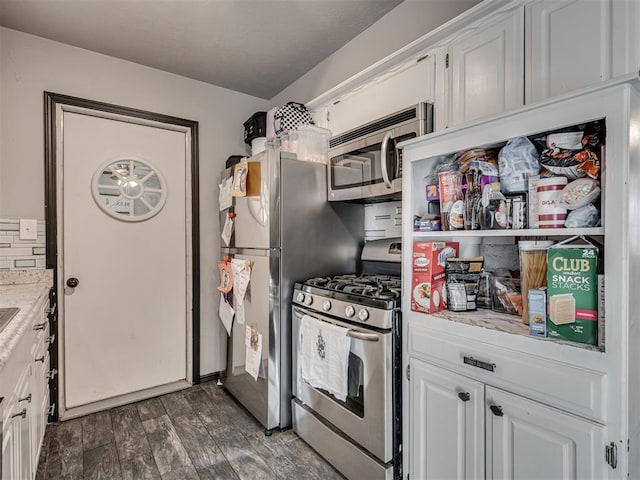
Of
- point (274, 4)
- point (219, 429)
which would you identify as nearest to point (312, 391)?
point (219, 429)

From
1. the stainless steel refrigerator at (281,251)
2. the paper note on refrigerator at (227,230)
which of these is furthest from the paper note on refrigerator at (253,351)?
the paper note on refrigerator at (227,230)

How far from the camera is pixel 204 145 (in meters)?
2.92

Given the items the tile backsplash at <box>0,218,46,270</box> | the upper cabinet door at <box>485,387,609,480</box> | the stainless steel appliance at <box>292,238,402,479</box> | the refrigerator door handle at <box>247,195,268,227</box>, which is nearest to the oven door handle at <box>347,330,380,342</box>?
the stainless steel appliance at <box>292,238,402,479</box>

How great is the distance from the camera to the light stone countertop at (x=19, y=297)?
108 centimetres

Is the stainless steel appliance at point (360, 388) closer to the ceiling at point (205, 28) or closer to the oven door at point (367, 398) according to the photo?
the oven door at point (367, 398)

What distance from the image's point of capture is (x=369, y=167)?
1.99 m

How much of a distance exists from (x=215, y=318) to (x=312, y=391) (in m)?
1.31

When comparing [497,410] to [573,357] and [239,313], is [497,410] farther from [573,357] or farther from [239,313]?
[239,313]

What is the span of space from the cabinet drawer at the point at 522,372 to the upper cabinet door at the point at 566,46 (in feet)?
3.14

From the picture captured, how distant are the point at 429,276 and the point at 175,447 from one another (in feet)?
5.73

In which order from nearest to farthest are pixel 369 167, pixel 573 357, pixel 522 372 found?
1. pixel 573 357
2. pixel 522 372
3. pixel 369 167

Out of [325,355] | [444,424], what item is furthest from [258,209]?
[444,424]

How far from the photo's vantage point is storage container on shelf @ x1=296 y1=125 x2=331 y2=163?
2336 millimetres

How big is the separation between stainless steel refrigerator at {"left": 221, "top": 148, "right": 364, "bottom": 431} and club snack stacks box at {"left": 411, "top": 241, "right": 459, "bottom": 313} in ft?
2.77
